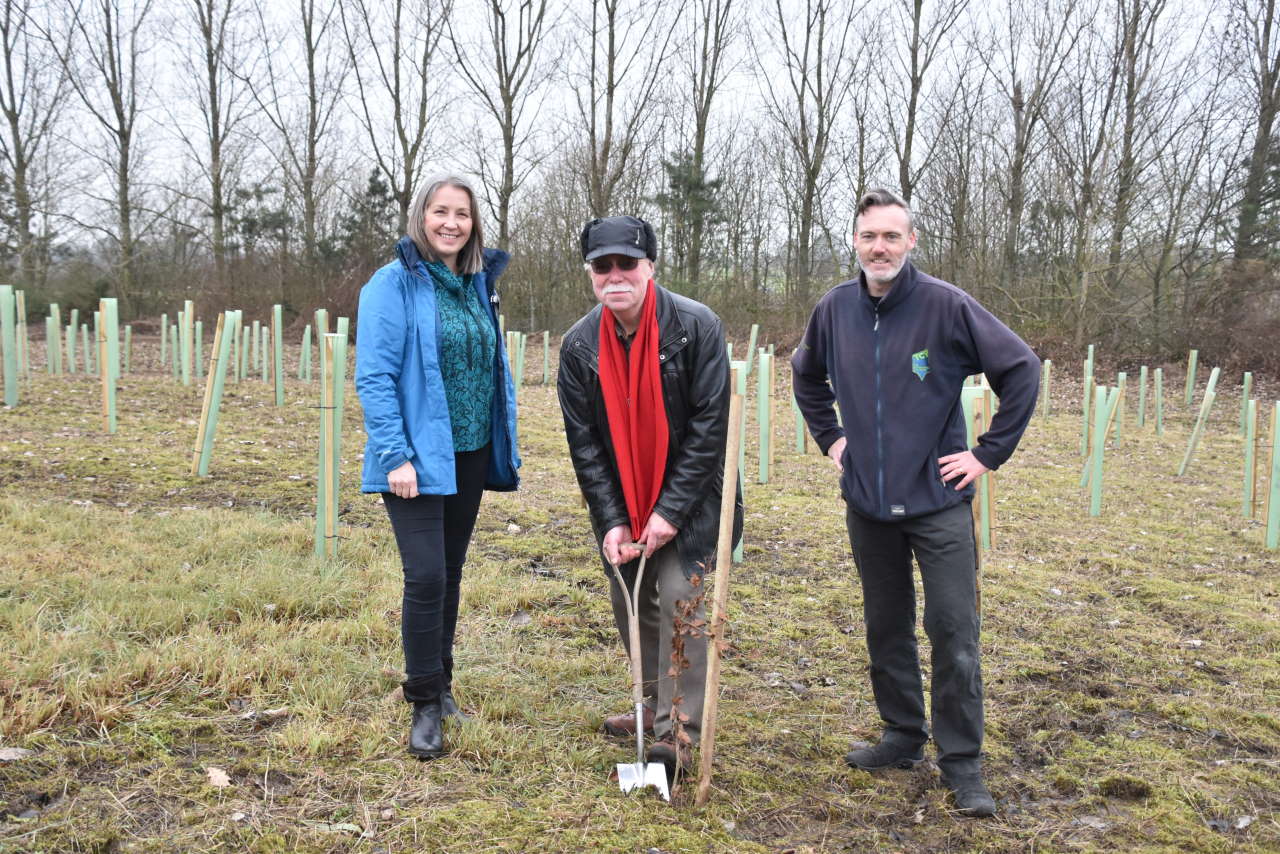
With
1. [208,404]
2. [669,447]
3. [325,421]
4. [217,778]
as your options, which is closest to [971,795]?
[669,447]

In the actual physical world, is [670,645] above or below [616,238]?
below

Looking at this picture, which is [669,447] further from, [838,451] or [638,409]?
[838,451]

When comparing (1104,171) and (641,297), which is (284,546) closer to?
(641,297)

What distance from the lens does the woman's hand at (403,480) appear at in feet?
8.19

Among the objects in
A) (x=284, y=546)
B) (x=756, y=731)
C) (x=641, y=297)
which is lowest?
(x=756, y=731)

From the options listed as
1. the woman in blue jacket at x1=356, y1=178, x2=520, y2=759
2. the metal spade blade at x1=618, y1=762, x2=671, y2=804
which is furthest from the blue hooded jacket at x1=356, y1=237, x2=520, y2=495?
the metal spade blade at x1=618, y1=762, x2=671, y2=804

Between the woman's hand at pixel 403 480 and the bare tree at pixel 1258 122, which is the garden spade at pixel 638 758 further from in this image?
the bare tree at pixel 1258 122

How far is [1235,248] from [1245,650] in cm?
1745

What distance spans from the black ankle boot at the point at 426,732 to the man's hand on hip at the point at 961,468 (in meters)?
1.77

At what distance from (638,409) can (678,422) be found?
5.2 inches

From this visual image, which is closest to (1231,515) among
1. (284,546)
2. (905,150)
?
(284,546)

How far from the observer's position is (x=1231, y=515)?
7.29m

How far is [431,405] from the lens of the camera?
259cm

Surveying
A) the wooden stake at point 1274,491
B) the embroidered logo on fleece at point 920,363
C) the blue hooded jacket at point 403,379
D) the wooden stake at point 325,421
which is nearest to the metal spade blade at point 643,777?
the blue hooded jacket at point 403,379
